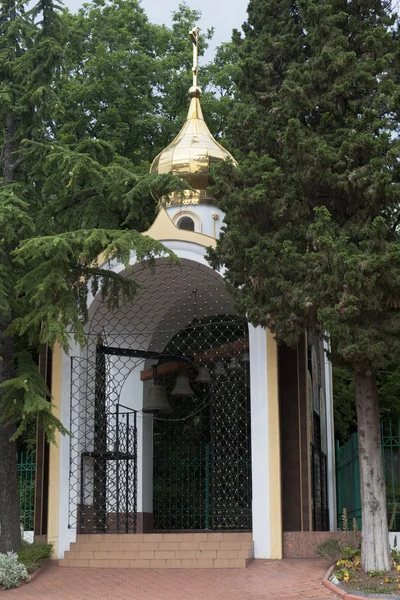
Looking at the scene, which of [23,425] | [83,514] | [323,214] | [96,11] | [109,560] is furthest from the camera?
[96,11]

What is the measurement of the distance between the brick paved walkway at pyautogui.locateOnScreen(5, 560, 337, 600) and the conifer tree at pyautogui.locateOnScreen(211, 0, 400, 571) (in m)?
0.90

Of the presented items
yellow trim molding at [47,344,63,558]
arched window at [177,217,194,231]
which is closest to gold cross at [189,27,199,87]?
arched window at [177,217,194,231]

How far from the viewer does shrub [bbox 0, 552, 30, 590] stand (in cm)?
981

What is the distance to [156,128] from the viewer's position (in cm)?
2167

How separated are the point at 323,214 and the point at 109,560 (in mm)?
5272

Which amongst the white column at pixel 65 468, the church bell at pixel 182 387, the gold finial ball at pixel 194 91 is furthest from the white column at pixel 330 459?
the gold finial ball at pixel 194 91

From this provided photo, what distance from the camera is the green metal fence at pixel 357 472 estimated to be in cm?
1133

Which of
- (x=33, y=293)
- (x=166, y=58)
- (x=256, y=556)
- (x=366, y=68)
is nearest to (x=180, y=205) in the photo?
(x=33, y=293)

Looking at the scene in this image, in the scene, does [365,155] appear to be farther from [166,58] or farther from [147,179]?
[166,58]

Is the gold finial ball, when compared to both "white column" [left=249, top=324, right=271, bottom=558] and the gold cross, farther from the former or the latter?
"white column" [left=249, top=324, right=271, bottom=558]

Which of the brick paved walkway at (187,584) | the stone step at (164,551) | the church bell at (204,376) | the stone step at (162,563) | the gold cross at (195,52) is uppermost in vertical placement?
the gold cross at (195,52)

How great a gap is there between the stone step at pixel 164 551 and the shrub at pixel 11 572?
105 centimetres

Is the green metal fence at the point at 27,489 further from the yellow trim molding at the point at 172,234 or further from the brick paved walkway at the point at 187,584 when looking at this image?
the yellow trim molding at the point at 172,234

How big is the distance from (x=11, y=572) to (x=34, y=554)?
87 centimetres
